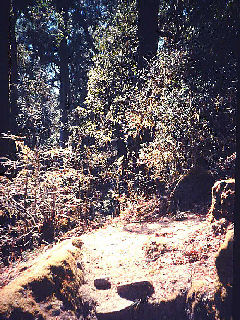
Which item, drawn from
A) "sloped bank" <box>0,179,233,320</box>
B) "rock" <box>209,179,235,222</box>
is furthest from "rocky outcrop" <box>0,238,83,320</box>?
"rock" <box>209,179,235,222</box>

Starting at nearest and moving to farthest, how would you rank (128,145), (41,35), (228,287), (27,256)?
1. (228,287)
2. (27,256)
3. (128,145)
4. (41,35)

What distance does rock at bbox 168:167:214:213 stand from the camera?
24.9 feet

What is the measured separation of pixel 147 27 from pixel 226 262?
30.2ft

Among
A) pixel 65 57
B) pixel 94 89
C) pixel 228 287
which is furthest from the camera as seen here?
pixel 65 57

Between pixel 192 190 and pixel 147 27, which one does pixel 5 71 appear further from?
pixel 192 190

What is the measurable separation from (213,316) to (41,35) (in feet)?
78.7

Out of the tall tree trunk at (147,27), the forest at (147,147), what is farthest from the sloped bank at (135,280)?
the tall tree trunk at (147,27)

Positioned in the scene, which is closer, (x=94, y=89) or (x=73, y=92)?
(x=94, y=89)

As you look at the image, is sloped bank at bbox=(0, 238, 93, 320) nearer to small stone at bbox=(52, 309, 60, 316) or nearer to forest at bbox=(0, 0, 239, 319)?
small stone at bbox=(52, 309, 60, 316)

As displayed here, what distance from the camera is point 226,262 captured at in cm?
399

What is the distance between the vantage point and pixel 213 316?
3902 mm

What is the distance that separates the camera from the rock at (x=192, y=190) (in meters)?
7.58

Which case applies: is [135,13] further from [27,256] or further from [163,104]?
[27,256]

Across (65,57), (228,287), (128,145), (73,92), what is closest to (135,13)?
(128,145)
